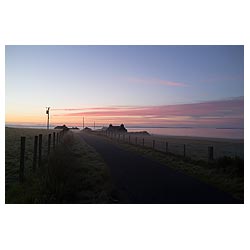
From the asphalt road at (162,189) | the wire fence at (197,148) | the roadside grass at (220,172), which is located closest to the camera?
the asphalt road at (162,189)

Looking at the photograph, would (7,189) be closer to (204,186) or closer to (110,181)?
(110,181)

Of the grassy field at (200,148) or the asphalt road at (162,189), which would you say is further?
the grassy field at (200,148)

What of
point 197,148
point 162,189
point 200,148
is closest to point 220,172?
point 162,189

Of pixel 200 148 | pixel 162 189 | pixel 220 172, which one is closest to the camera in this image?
pixel 162 189

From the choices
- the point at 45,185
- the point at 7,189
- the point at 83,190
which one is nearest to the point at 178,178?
the point at 83,190

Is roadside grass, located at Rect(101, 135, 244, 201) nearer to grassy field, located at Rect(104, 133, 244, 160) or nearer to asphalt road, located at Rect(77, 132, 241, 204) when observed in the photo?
asphalt road, located at Rect(77, 132, 241, 204)

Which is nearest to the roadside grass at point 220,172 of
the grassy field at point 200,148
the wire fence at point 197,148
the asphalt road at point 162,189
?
the asphalt road at point 162,189

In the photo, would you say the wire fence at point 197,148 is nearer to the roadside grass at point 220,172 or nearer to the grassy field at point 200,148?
the grassy field at point 200,148

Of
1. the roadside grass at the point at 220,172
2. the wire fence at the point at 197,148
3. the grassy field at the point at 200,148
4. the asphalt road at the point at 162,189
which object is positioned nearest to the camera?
Answer: the asphalt road at the point at 162,189

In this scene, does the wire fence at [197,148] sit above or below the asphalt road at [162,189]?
below

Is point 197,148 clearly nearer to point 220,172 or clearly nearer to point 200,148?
point 200,148

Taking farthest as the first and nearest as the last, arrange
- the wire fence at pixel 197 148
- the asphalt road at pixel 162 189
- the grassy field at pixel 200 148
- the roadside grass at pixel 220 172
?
1. the grassy field at pixel 200 148
2. the wire fence at pixel 197 148
3. the roadside grass at pixel 220 172
4. the asphalt road at pixel 162 189
